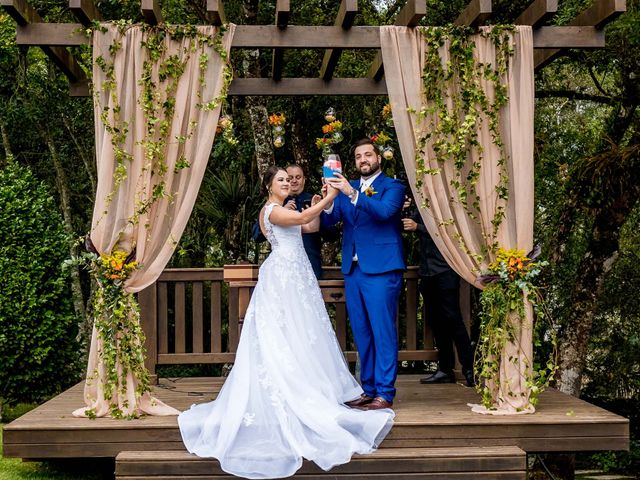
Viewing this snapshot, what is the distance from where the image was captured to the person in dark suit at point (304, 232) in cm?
578

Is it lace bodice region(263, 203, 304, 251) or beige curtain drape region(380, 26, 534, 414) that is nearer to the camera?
→ beige curtain drape region(380, 26, 534, 414)

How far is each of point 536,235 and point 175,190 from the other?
7500mm

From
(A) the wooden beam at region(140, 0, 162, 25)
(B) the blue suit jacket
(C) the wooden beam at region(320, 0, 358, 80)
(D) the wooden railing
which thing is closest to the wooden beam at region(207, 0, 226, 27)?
(A) the wooden beam at region(140, 0, 162, 25)

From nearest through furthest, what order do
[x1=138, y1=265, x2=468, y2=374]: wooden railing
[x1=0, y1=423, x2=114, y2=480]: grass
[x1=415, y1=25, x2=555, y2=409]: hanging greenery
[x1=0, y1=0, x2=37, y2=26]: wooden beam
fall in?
[x1=0, y1=0, x2=37, y2=26]: wooden beam → [x1=415, y1=25, x2=555, y2=409]: hanging greenery → [x1=0, y1=423, x2=114, y2=480]: grass → [x1=138, y1=265, x2=468, y2=374]: wooden railing

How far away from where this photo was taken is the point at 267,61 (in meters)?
9.58

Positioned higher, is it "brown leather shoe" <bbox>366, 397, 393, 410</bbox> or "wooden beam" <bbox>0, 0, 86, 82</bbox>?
"wooden beam" <bbox>0, 0, 86, 82</bbox>

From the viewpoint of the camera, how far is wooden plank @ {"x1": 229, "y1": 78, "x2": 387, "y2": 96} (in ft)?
20.2

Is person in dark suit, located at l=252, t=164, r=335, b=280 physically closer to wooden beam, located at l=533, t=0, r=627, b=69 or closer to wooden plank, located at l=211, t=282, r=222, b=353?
wooden plank, located at l=211, t=282, r=222, b=353

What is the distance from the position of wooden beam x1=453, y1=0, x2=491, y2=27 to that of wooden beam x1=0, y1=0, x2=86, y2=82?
262 centimetres

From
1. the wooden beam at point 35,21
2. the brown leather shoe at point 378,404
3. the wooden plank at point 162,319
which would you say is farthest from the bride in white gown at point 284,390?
the wooden beam at point 35,21

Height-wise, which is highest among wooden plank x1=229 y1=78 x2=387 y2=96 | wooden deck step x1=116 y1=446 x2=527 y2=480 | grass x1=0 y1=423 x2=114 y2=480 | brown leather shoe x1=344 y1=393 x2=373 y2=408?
wooden plank x1=229 y1=78 x2=387 y2=96

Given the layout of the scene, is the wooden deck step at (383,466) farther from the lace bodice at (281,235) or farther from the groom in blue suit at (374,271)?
the lace bodice at (281,235)

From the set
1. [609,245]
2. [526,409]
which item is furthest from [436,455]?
[609,245]

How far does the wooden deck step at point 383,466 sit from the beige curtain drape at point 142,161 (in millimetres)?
499
